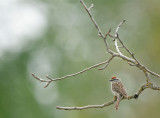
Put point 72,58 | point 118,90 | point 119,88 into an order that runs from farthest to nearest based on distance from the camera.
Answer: point 72,58
point 119,88
point 118,90

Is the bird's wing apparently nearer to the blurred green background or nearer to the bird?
the bird

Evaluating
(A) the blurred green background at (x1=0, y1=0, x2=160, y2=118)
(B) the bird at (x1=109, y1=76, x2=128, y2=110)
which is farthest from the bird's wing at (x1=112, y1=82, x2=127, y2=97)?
(A) the blurred green background at (x1=0, y1=0, x2=160, y2=118)

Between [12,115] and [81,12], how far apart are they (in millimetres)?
5659

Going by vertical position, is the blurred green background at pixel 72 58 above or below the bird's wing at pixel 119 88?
below

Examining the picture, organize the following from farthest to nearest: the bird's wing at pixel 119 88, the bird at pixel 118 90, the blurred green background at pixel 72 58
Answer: the blurred green background at pixel 72 58
the bird's wing at pixel 119 88
the bird at pixel 118 90

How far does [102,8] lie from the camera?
2786cm

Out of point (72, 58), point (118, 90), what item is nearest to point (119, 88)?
point (118, 90)

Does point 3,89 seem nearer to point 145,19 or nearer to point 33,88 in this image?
point 33,88

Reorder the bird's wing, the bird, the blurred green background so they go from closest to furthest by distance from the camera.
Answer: the bird, the bird's wing, the blurred green background

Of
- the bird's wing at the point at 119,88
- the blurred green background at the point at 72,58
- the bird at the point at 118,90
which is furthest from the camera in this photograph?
the blurred green background at the point at 72,58

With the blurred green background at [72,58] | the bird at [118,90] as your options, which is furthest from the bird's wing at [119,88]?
the blurred green background at [72,58]

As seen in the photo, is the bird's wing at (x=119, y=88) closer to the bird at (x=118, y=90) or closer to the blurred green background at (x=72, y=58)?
the bird at (x=118, y=90)

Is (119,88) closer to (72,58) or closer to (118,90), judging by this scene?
(118,90)

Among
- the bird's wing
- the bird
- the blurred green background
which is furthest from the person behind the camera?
the blurred green background
